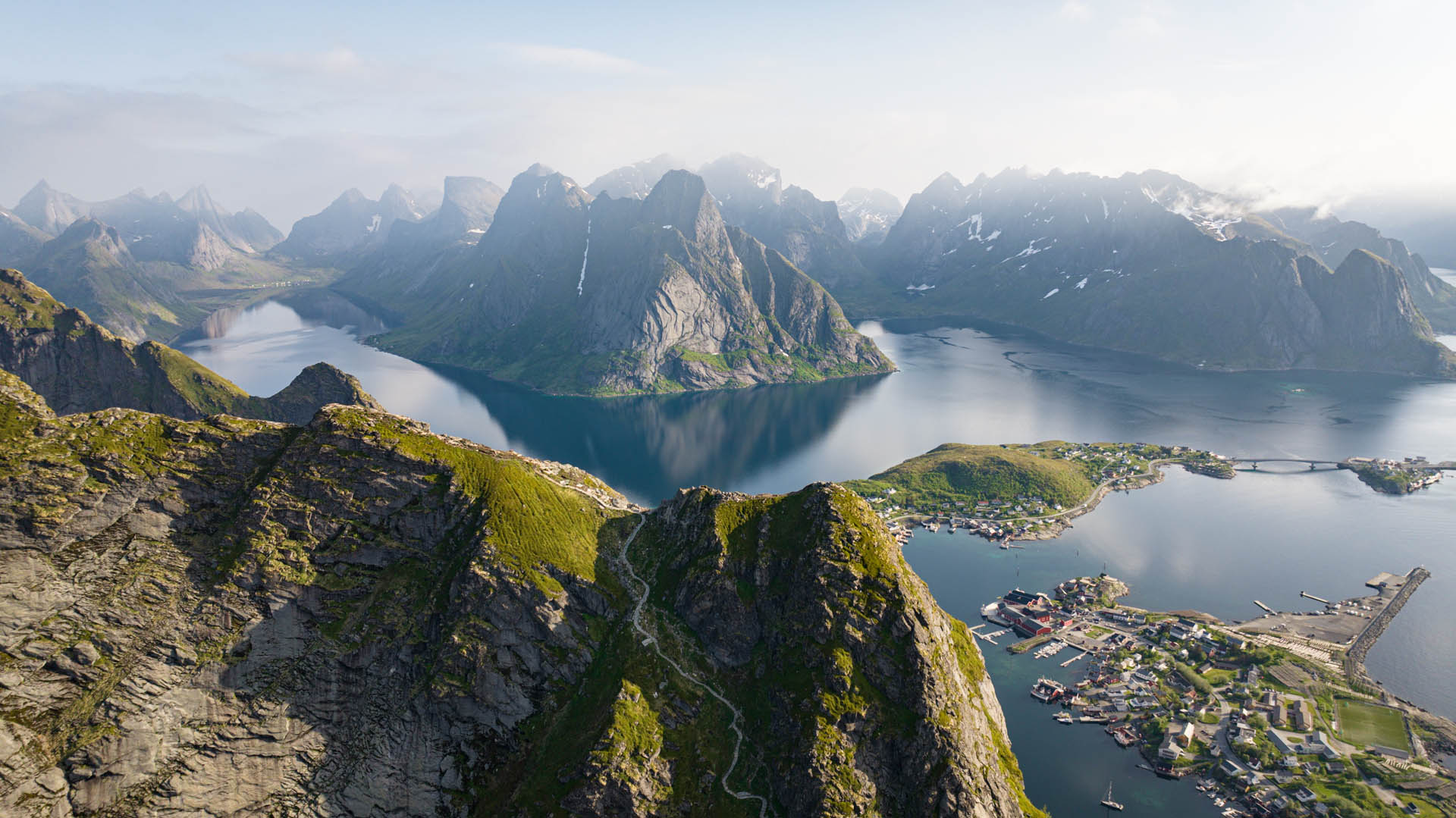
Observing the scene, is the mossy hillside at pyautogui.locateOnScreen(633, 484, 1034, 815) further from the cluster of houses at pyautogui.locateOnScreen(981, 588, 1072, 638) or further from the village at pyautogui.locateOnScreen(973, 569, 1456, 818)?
the cluster of houses at pyautogui.locateOnScreen(981, 588, 1072, 638)

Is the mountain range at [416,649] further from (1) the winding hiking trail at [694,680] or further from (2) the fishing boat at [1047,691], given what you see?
(2) the fishing boat at [1047,691]

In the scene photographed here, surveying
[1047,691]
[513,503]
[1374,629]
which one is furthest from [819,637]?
[1374,629]

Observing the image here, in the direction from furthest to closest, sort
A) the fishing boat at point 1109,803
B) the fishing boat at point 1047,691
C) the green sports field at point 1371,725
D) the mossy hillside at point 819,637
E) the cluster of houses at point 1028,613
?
the cluster of houses at point 1028,613 < the fishing boat at point 1047,691 < the green sports field at point 1371,725 < the fishing boat at point 1109,803 < the mossy hillside at point 819,637

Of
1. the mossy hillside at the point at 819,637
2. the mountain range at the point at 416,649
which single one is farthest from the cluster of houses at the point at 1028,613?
the mountain range at the point at 416,649

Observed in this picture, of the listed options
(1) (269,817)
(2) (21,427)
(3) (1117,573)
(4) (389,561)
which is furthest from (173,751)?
(3) (1117,573)

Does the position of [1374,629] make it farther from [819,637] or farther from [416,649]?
[416,649]

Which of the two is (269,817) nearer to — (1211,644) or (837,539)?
(837,539)

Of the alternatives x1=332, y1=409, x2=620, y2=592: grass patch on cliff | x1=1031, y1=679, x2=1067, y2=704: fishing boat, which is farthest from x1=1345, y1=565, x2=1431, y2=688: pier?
x1=332, y1=409, x2=620, y2=592: grass patch on cliff
